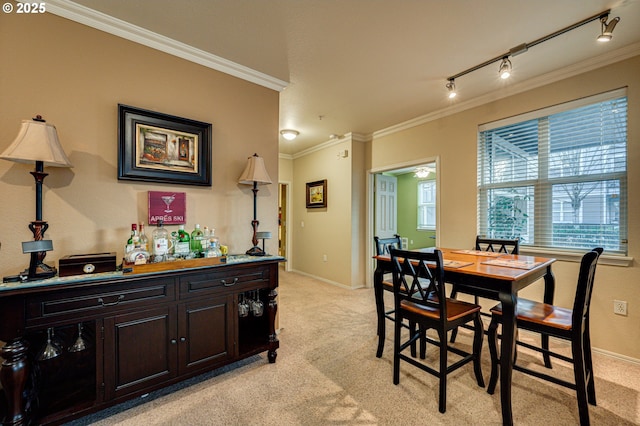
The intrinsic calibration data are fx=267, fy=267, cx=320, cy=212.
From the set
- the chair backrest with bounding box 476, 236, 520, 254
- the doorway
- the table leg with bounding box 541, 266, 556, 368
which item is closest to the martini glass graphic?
the chair backrest with bounding box 476, 236, 520, 254

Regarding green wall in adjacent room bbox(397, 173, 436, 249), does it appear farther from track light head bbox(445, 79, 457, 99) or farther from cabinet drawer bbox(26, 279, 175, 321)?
cabinet drawer bbox(26, 279, 175, 321)

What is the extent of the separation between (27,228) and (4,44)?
117cm

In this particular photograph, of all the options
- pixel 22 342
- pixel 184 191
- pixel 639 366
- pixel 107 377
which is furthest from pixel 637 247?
pixel 22 342

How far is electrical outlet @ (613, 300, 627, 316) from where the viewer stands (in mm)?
2316

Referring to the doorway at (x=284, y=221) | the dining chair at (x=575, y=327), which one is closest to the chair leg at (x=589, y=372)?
the dining chair at (x=575, y=327)

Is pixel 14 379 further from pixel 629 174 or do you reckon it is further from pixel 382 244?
pixel 629 174

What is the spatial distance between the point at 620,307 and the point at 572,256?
51 cm

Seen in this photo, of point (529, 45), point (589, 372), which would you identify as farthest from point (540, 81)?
point (589, 372)

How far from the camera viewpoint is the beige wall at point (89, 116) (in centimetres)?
171

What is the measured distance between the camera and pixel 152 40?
215 cm

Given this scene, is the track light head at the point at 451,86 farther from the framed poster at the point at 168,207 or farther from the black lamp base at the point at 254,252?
the framed poster at the point at 168,207

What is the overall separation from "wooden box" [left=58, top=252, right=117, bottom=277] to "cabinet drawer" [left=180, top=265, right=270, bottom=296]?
1.42ft

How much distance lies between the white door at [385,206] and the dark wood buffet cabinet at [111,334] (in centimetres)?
319

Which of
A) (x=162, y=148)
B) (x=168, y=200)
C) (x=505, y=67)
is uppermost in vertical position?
(x=505, y=67)
